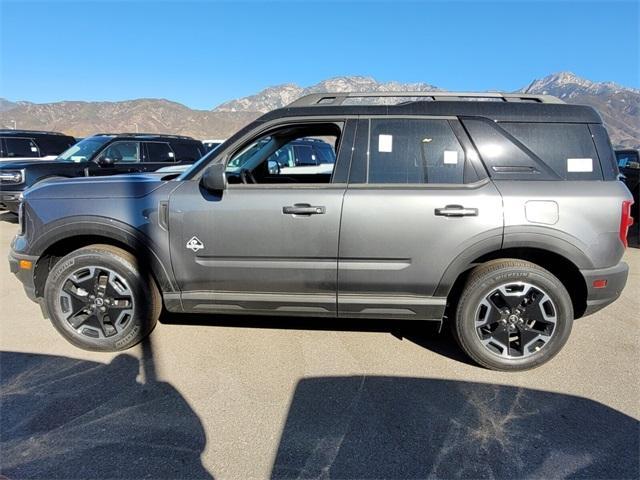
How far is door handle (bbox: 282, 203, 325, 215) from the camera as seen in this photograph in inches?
119

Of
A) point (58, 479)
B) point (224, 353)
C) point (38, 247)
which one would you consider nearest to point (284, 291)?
point (224, 353)

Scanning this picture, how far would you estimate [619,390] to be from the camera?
9.53 feet

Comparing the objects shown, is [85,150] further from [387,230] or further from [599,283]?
[599,283]

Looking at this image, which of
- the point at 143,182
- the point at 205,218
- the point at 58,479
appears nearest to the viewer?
the point at 58,479

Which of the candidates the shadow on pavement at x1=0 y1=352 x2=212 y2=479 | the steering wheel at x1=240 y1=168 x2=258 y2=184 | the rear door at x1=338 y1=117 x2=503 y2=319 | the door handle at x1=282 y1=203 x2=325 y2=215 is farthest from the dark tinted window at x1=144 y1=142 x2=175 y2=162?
the rear door at x1=338 y1=117 x2=503 y2=319

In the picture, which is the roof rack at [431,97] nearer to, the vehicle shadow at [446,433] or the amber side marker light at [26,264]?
the vehicle shadow at [446,433]

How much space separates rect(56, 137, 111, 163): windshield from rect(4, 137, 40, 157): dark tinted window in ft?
8.21

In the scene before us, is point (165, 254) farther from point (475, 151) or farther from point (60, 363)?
point (475, 151)

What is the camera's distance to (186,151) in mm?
10664

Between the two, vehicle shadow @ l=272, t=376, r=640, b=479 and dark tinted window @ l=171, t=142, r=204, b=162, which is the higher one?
dark tinted window @ l=171, t=142, r=204, b=162

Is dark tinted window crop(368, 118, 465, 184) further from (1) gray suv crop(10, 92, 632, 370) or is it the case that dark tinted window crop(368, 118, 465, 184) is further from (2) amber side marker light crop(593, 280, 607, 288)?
(2) amber side marker light crop(593, 280, 607, 288)

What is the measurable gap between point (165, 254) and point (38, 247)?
1068 mm

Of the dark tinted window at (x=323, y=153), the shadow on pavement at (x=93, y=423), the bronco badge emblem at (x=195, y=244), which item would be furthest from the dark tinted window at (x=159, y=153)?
the bronco badge emblem at (x=195, y=244)

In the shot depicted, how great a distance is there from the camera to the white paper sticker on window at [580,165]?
9.86 feet
